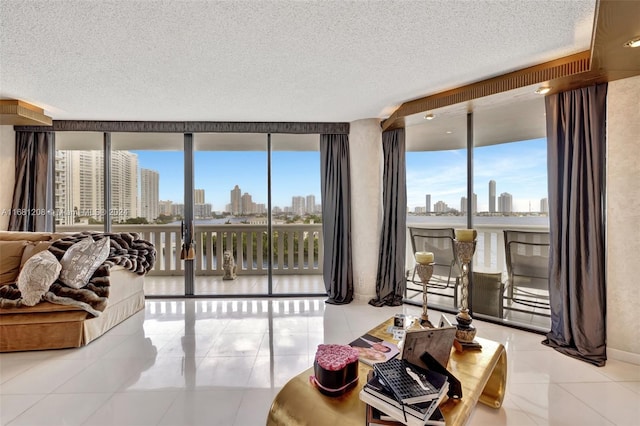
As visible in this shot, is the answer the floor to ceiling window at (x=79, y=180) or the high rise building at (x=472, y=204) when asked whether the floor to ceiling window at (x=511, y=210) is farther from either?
the floor to ceiling window at (x=79, y=180)

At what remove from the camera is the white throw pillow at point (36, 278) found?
7.42 feet

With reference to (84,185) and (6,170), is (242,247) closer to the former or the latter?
(84,185)

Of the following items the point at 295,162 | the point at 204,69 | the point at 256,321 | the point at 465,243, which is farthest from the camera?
the point at 295,162

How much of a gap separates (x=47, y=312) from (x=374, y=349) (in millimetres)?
2695

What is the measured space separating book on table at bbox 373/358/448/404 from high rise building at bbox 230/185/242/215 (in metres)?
3.35

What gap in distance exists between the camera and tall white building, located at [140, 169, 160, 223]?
12.8 ft

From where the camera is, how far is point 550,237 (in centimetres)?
237

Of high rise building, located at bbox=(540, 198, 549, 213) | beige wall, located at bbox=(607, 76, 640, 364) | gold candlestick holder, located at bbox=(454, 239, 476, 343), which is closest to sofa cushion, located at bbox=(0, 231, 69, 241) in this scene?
gold candlestick holder, located at bbox=(454, 239, 476, 343)

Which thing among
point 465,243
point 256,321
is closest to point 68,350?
point 256,321

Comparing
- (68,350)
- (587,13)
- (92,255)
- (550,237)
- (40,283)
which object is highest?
(587,13)

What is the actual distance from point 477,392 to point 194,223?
3.48 meters

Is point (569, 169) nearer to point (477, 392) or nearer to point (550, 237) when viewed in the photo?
point (550, 237)

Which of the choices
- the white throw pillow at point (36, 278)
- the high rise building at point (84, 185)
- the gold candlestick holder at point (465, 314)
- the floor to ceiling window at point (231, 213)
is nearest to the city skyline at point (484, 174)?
the gold candlestick holder at point (465, 314)

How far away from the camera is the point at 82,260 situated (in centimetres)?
251
